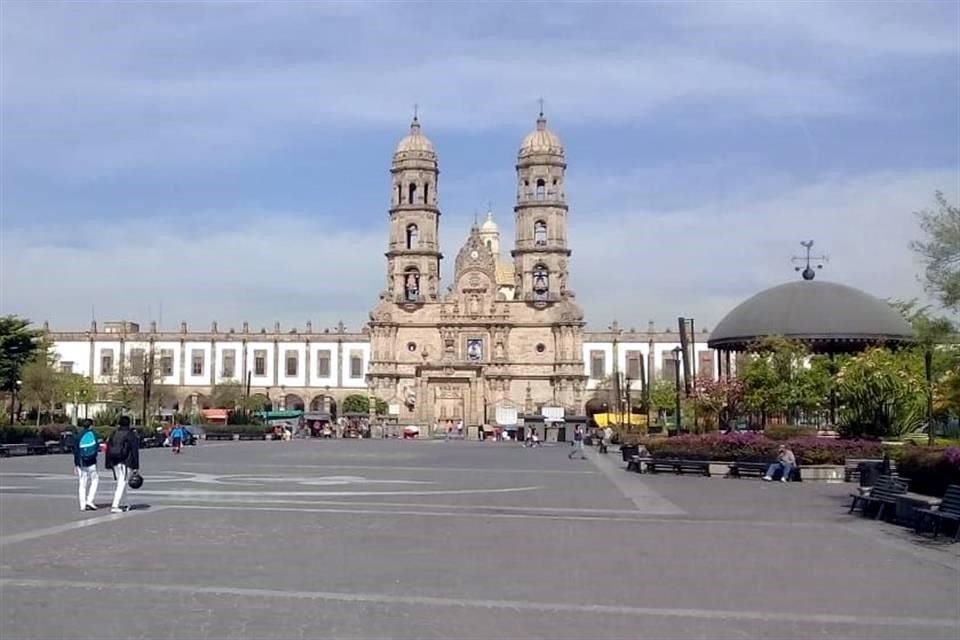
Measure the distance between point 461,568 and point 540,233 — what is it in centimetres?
8149

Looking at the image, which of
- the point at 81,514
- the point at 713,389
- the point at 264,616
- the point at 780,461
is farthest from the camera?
the point at 713,389

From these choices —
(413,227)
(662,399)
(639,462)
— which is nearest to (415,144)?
(413,227)

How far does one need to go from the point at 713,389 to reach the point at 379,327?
174 ft

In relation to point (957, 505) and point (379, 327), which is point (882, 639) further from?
point (379, 327)

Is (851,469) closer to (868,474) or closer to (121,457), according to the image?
(868,474)

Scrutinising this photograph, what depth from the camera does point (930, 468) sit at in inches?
638

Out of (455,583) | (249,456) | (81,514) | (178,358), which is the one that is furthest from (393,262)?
(455,583)

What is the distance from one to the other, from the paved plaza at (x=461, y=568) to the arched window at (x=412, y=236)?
237 feet

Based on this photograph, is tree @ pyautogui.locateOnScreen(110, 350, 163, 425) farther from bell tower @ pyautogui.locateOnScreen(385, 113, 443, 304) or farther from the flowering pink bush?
the flowering pink bush

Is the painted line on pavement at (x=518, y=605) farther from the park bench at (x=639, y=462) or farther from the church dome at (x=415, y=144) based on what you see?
the church dome at (x=415, y=144)

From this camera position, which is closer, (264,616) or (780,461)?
(264,616)

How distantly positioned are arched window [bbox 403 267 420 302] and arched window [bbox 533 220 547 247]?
10.1 metres

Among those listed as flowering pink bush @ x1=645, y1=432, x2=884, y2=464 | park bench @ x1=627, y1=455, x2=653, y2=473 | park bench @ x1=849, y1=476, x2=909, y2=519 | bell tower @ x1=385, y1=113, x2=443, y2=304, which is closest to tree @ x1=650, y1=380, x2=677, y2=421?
bell tower @ x1=385, y1=113, x2=443, y2=304

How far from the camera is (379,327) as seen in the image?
91.4 metres
